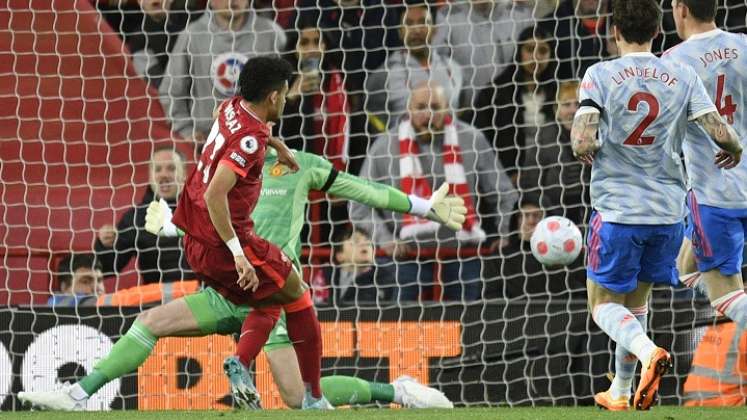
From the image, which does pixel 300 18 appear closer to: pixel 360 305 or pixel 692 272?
pixel 360 305

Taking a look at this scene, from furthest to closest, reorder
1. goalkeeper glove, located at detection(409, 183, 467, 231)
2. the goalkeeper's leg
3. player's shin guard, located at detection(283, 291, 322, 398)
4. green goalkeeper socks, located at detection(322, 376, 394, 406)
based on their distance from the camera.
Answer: goalkeeper glove, located at detection(409, 183, 467, 231) → green goalkeeper socks, located at detection(322, 376, 394, 406) → the goalkeeper's leg → player's shin guard, located at detection(283, 291, 322, 398)

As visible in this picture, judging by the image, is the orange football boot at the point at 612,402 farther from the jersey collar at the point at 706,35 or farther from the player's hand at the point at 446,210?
the player's hand at the point at 446,210

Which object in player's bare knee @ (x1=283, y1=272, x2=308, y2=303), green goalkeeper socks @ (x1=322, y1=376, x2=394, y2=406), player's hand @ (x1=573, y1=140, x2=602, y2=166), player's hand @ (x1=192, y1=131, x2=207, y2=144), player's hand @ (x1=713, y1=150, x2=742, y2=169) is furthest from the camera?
player's hand @ (x1=192, y1=131, x2=207, y2=144)

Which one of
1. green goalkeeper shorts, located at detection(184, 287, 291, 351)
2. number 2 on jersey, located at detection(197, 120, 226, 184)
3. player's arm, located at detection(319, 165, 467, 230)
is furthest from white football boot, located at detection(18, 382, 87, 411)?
player's arm, located at detection(319, 165, 467, 230)

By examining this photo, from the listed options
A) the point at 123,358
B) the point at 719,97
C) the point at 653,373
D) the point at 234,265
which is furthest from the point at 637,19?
the point at 123,358

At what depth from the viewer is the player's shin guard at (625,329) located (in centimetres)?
582

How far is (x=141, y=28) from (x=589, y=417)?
5.97 metres

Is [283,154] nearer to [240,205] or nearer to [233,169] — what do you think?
[240,205]

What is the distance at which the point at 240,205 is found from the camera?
258 inches

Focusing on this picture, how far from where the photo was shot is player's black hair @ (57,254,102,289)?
9.91m

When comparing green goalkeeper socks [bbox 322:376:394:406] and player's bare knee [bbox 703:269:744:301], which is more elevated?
player's bare knee [bbox 703:269:744:301]

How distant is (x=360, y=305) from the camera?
8.83 meters

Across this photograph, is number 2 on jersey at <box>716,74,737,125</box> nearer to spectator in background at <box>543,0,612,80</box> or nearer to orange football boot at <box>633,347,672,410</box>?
orange football boot at <box>633,347,672,410</box>

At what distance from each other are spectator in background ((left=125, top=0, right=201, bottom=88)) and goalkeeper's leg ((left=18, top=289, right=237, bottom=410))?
3.74 m
